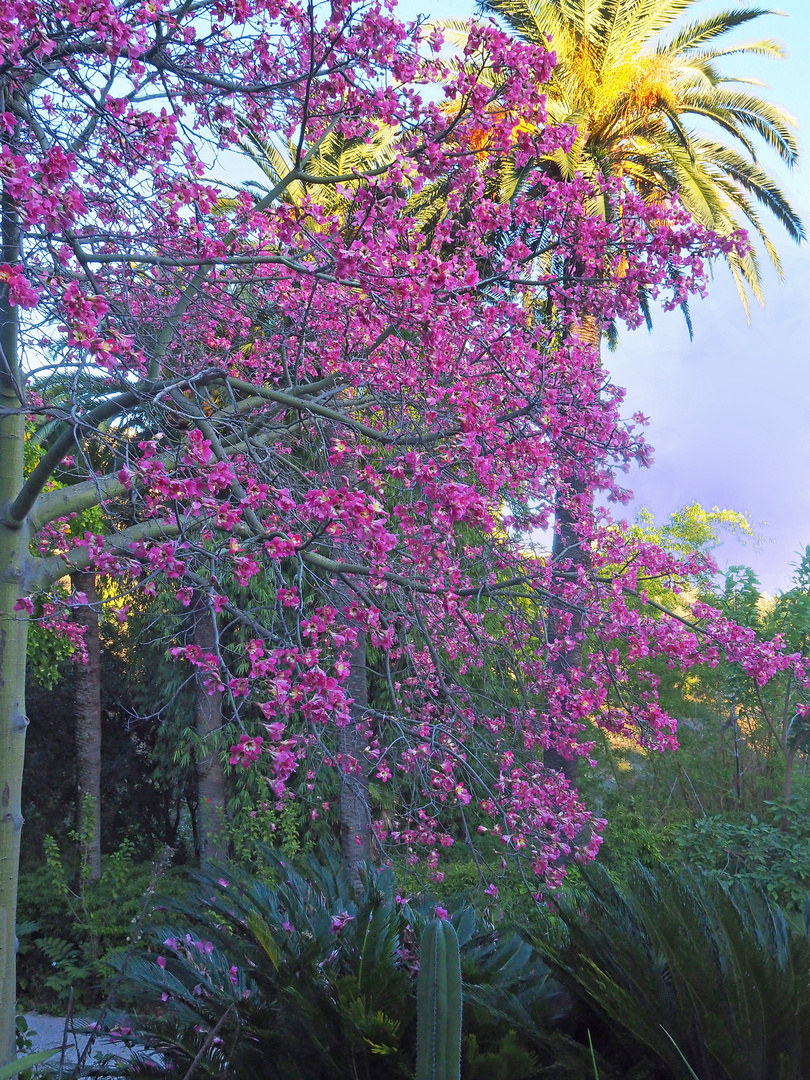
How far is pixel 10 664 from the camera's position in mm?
4539

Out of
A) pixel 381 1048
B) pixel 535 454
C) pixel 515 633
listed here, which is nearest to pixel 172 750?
pixel 515 633

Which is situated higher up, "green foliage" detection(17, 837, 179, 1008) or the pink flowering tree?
the pink flowering tree

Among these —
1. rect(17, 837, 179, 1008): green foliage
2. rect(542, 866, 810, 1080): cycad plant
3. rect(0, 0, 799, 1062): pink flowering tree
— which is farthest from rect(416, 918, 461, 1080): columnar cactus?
rect(17, 837, 179, 1008): green foliage

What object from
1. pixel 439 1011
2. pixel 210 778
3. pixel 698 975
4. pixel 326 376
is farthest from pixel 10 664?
pixel 210 778

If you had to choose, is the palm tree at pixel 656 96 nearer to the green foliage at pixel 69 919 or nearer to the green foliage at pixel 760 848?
the green foliage at pixel 760 848

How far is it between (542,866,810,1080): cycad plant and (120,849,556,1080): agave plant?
27cm

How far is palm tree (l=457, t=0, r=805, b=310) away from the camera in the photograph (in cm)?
1092

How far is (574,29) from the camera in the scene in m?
11.1

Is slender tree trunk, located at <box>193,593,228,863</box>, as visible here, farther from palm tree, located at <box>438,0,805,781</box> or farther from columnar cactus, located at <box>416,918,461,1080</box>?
columnar cactus, located at <box>416,918,461,1080</box>

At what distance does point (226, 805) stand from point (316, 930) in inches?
372

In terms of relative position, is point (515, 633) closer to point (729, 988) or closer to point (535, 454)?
point (535, 454)

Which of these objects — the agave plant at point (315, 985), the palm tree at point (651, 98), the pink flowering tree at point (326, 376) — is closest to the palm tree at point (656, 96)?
the palm tree at point (651, 98)

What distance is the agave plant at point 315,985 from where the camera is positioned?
8.73 feet

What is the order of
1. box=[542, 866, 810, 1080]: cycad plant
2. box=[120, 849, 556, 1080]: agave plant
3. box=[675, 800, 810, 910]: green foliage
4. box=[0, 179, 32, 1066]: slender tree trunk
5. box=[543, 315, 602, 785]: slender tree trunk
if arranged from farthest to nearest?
box=[675, 800, 810, 910]: green foliage → box=[543, 315, 602, 785]: slender tree trunk → box=[0, 179, 32, 1066]: slender tree trunk → box=[120, 849, 556, 1080]: agave plant → box=[542, 866, 810, 1080]: cycad plant
